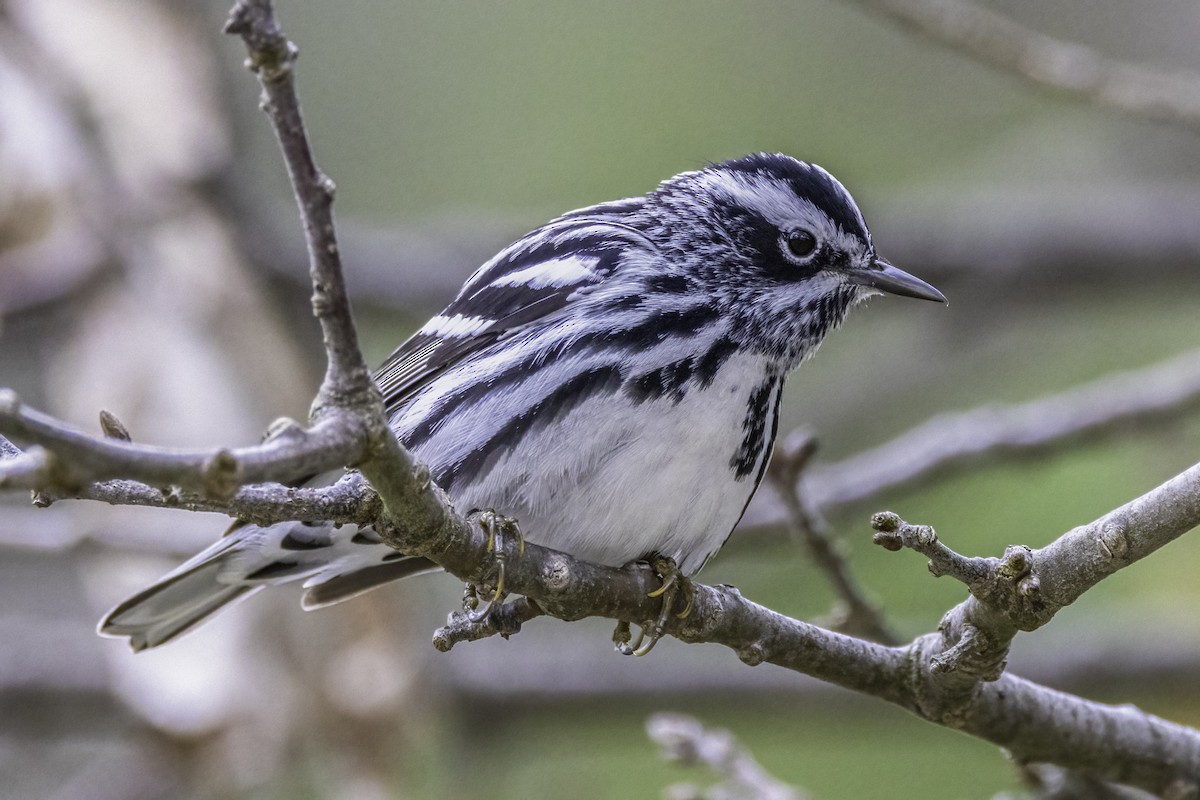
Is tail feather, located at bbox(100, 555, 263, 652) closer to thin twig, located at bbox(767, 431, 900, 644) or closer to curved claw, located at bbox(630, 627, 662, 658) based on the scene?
curved claw, located at bbox(630, 627, 662, 658)

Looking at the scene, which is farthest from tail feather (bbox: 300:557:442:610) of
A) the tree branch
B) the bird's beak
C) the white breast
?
the tree branch

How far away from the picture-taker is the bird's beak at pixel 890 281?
334 centimetres

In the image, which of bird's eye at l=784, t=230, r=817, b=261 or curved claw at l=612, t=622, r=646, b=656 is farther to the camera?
bird's eye at l=784, t=230, r=817, b=261

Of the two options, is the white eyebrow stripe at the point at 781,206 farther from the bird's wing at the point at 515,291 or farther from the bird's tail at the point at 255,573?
the bird's tail at the point at 255,573

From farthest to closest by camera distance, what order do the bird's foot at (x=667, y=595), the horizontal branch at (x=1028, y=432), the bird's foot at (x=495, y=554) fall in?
the horizontal branch at (x=1028, y=432)
the bird's foot at (x=667, y=595)
the bird's foot at (x=495, y=554)

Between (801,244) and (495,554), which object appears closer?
(495,554)

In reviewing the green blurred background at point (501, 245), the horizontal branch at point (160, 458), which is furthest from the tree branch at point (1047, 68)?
the horizontal branch at point (160, 458)

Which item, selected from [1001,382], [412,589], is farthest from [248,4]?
[1001,382]

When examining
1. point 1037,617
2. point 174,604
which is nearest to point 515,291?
point 174,604

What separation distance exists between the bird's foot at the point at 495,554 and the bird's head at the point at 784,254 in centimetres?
95

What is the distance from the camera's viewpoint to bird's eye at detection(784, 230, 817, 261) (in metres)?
3.45

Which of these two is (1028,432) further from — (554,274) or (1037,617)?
(1037,617)

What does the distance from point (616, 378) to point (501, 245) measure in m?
3.26

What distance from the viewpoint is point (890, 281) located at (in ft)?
11.1
